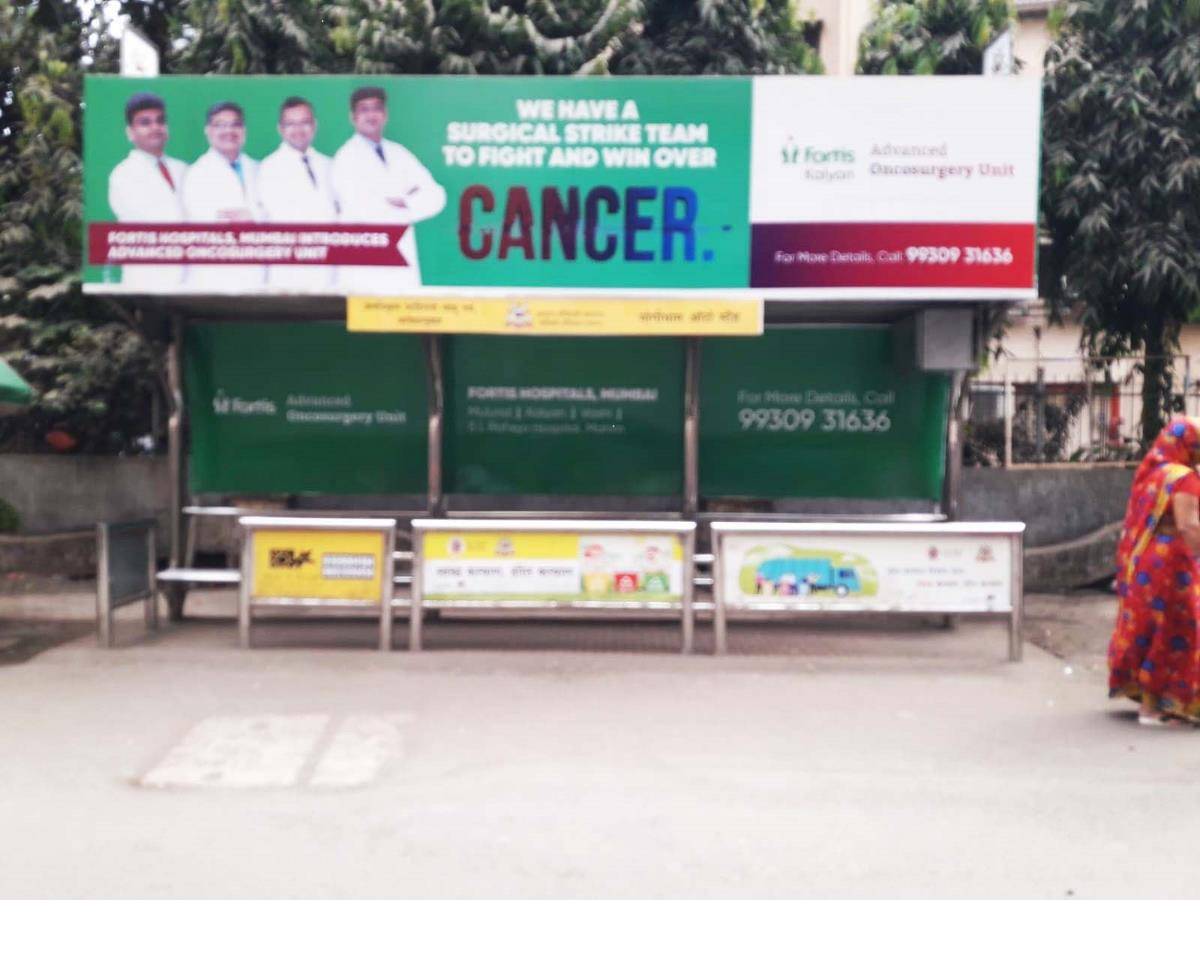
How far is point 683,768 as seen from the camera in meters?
5.69

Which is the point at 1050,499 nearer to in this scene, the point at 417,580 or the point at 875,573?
the point at 875,573

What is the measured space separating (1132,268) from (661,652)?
7.22m

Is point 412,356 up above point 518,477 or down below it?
above

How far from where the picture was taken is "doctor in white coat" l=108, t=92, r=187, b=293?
28.7ft

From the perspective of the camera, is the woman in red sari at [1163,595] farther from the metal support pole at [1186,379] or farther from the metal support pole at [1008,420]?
the metal support pole at [1186,379]

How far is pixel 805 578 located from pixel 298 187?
4.43m

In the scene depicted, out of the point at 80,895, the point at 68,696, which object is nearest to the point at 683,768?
the point at 80,895

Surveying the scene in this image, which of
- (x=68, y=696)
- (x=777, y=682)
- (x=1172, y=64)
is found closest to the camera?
(x=68, y=696)

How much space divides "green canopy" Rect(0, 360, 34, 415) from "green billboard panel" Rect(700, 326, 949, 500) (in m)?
5.11

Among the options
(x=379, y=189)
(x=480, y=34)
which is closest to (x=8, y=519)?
(x=379, y=189)

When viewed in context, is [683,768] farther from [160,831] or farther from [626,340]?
[626,340]

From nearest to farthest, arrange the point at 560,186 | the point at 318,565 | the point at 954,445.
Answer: the point at 318,565 < the point at 560,186 < the point at 954,445

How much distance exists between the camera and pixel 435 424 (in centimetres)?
962

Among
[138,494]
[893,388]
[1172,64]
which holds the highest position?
[1172,64]
